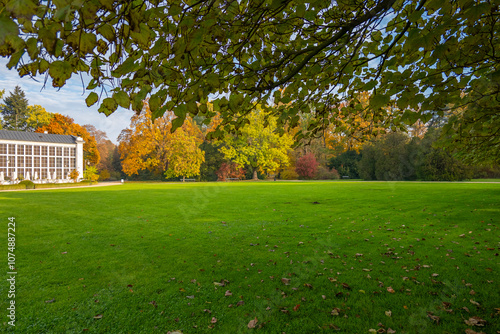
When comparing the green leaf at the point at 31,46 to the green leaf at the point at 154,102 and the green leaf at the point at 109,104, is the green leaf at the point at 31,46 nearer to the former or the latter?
the green leaf at the point at 109,104

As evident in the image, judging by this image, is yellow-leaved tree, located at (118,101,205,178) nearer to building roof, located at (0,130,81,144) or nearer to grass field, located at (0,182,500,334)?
building roof, located at (0,130,81,144)

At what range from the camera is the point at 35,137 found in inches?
1152

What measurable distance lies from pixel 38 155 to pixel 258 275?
116ft

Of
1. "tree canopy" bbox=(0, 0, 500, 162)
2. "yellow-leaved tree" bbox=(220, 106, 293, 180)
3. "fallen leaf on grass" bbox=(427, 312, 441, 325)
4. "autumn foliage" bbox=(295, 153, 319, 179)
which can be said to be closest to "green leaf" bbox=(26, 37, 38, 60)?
"tree canopy" bbox=(0, 0, 500, 162)

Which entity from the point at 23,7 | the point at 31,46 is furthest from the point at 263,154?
the point at 23,7

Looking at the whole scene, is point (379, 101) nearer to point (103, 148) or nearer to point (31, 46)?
point (31, 46)

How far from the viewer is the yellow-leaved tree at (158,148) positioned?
103 feet

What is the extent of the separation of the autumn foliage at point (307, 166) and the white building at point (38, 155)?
91.1 ft

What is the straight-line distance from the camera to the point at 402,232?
22.2 ft

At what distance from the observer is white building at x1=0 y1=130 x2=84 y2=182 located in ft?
91.1

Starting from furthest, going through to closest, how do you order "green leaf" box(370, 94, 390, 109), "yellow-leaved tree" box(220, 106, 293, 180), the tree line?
"yellow-leaved tree" box(220, 106, 293, 180)
the tree line
"green leaf" box(370, 94, 390, 109)

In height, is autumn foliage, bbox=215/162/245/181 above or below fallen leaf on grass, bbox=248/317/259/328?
above

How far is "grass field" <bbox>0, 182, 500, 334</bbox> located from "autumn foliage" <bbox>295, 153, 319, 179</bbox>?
24.7 meters

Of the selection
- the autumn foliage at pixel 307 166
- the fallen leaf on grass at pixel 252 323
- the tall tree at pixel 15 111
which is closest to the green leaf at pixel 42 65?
the fallen leaf on grass at pixel 252 323
